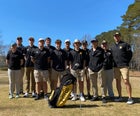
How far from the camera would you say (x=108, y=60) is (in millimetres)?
11766

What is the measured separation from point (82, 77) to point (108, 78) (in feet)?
3.72

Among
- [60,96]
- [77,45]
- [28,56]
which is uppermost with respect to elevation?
[77,45]

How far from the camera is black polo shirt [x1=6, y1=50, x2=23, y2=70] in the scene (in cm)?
1221

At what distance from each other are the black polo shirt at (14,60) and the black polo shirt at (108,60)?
340 centimetres

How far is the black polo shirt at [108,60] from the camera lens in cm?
1152

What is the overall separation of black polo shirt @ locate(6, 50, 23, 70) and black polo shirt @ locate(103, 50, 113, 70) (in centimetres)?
340

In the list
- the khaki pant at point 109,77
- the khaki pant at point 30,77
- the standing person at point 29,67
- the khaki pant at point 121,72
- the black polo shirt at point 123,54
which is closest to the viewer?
the khaki pant at point 121,72

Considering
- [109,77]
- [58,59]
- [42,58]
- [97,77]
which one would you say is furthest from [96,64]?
[42,58]

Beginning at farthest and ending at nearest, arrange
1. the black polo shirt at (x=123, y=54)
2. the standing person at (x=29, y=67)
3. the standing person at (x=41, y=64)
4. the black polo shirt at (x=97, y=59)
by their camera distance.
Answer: the standing person at (x=29, y=67) → the standing person at (x=41, y=64) → the black polo shirt at (x=97, y=59) → the black polo shirt at (x=123, y=54)

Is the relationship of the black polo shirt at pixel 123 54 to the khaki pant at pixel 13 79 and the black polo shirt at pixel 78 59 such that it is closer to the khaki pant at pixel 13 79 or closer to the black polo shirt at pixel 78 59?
the black polo shirt at pixel 78 59

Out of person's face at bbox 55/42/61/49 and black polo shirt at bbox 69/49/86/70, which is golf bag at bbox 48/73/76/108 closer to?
black polo shirt at bbox 69/49/86/70

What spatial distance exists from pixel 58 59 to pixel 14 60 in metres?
1.79

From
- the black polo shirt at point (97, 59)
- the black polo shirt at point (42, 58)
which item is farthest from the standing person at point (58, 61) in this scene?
the black polo shirt at point (97, 59)

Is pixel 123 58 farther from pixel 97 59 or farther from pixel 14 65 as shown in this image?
pixel 14 65
